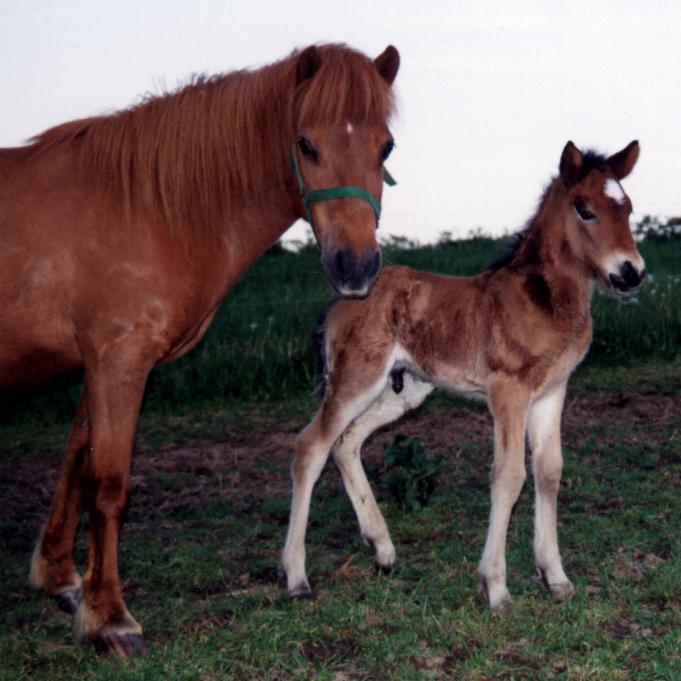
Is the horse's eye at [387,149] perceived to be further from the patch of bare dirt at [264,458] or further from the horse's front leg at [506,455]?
the patch of bare dirt at [264,458]

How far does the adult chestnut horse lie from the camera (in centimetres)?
434

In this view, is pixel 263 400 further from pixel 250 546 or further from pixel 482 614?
pixel 482 614

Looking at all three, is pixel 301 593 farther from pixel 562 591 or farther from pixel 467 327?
pixel 467 327

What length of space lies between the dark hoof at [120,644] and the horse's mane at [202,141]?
169 cm

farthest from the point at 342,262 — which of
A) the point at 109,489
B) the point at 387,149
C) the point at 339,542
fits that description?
the point at 339,542

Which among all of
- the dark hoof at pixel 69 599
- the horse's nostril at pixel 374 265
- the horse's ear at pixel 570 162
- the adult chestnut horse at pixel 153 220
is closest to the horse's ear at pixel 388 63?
the adult chestnut horse at pixel 153 220

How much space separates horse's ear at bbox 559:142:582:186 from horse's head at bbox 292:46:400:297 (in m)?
1.18

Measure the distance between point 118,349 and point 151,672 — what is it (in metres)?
1.25

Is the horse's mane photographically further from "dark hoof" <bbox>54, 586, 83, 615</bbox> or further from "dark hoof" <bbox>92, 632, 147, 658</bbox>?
"dark hoof" <bbox>54, 586, 83, 615</bbox>

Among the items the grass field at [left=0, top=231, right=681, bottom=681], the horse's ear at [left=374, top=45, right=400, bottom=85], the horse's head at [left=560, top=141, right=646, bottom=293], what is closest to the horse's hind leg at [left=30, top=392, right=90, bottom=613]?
the grass field at [left=0, top=231, right=681, bottom=681]

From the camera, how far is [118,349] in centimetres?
432

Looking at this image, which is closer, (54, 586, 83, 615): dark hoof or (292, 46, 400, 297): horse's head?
(292, 46, 400, 297): horse's head

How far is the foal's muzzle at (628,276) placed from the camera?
5.11m

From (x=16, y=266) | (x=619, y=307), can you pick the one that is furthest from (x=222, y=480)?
(x=619, y=307)
